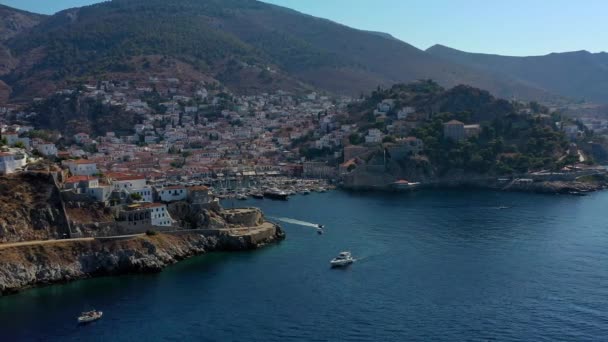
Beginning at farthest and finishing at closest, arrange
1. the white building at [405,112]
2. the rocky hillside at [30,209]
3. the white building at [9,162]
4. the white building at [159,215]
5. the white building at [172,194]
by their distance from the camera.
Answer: the white building at [405,112] < the white building at [172,194] < the white building at [159,215] < the white building at [9,162] < the rocky hillside at [30,209]

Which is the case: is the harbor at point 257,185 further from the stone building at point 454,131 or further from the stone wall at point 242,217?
the stone wall at point 242,217

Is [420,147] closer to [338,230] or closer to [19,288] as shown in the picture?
[338,230]

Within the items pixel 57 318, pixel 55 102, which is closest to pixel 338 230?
pixel 57 318

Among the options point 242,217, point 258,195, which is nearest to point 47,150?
point 242,217

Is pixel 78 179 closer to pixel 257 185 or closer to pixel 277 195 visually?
pixel 277 195

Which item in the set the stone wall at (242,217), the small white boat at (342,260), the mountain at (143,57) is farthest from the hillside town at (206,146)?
the mountain at (143,57)

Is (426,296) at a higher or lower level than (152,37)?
lower

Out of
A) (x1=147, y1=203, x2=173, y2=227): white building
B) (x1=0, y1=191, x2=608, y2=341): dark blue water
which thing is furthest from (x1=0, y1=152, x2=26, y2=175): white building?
→ (x1=0, y1=191, x2=608, y2=341): dark blue water
